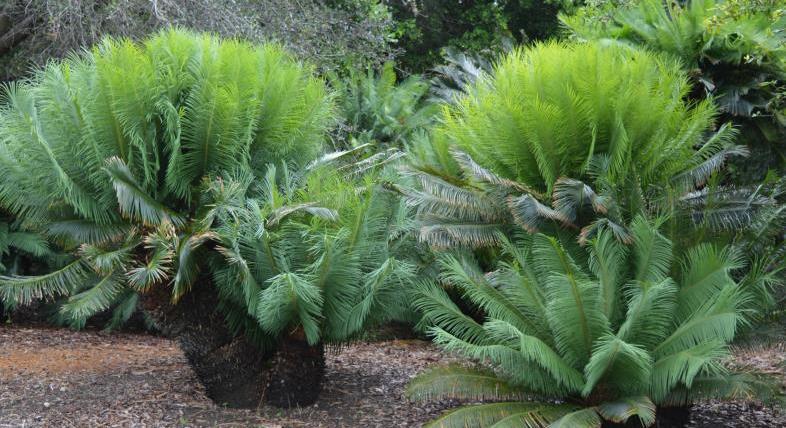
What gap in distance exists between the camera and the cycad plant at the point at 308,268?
18.6ft

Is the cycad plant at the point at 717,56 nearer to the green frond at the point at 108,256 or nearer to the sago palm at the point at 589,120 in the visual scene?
the sago palm at the point at 589,120

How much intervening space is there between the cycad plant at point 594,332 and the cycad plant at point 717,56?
8.03 ft

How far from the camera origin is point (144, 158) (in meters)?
5.83

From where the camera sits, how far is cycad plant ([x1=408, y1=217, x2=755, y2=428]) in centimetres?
498

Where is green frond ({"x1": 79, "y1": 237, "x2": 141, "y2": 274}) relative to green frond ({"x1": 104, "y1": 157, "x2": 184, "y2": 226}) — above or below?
below

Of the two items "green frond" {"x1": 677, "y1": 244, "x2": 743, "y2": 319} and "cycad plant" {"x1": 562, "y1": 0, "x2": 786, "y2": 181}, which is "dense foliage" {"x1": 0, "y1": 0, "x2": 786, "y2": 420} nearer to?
"green frond" {"x1": 677, "y1": 244, "x2": 743, "y2": 319}

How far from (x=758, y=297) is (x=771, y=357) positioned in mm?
2668

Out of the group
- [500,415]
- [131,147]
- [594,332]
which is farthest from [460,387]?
[131,147]

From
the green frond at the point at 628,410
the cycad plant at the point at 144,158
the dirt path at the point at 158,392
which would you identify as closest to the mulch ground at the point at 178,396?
the dirt path at the point at 158,392

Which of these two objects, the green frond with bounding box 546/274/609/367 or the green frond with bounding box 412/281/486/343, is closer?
the green frond with bounding box 546/274/609/367

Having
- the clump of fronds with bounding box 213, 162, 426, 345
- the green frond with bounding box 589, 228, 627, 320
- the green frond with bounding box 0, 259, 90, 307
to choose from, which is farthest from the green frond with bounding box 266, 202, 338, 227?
the green frond with bounding box 589, 228, 627, 320

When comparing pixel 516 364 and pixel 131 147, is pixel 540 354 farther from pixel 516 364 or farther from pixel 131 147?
pixel 131 147

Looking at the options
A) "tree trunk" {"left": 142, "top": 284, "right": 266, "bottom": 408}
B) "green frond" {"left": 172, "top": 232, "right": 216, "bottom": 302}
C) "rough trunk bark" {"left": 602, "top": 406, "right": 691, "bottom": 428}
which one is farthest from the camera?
"tree trunk" {"left": 142, "top": 284, "right": 266, "bottom": 408}

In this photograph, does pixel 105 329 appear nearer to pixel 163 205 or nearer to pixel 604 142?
pixel 163 205
